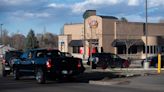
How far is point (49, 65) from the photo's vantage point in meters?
24.2

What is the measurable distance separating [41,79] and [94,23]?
52.3 meters

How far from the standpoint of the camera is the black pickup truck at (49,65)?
24.4m

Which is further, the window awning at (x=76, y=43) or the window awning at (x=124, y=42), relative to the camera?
the window awning at (x=76, y=43)

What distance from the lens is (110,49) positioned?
78188 millimetres

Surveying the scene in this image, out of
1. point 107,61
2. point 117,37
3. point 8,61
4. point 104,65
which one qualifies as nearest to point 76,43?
point 117,37

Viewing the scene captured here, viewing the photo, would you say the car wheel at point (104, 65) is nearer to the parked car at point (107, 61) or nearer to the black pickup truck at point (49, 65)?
the parked car at point (107, 61)

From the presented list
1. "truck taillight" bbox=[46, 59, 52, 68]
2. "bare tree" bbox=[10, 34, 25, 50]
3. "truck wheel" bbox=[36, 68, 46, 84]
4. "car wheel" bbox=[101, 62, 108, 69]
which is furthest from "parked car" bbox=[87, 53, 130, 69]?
"bare tree" bbox=[10, 34, 25, 50]

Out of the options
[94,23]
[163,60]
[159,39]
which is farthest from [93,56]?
[159,39]

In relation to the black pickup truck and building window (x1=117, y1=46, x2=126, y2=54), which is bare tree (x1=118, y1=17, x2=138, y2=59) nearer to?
building window (x1=117, y1=46, x2=126, y2=54)

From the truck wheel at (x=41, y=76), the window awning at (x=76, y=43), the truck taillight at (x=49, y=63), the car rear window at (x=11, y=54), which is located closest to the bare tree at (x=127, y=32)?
the window awning at (x=76, y=43)

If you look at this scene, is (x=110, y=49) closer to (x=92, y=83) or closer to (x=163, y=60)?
(x=163, y=60)

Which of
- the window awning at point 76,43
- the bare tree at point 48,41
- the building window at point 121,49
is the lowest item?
the building window at point 121,49

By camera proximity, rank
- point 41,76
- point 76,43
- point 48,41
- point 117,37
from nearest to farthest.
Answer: point 41,76 < point 117,37 < point 76,43 < point 48,41

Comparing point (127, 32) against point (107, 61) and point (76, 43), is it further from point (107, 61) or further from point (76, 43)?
point (107, 61)
